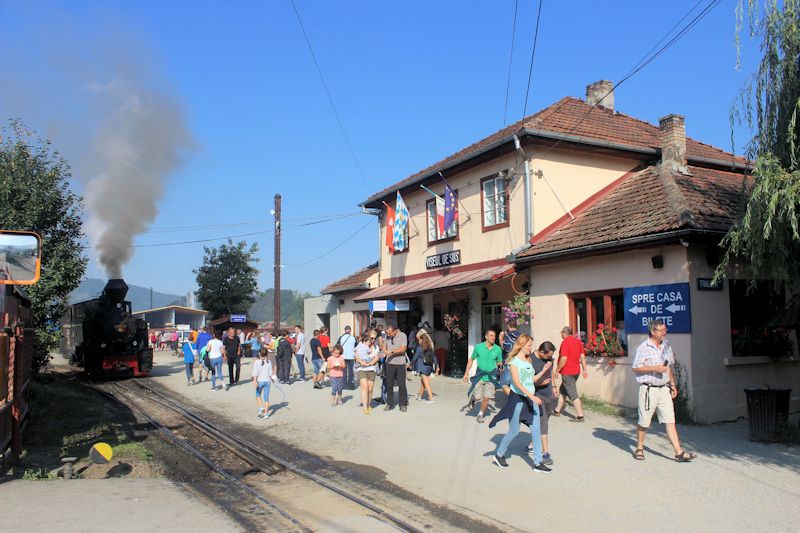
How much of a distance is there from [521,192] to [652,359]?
26.1ft

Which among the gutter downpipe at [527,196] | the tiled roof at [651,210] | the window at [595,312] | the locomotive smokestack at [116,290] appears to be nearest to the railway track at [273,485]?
the window at [595,312]

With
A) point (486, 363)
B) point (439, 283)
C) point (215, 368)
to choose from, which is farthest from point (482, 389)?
point (215, 368)

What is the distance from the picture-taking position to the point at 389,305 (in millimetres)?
19422

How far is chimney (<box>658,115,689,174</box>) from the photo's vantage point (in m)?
14.4

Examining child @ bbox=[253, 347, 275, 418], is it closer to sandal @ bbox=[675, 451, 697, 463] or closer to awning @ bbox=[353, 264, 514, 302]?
awning @ bbox=[353, 264, 514, 302]

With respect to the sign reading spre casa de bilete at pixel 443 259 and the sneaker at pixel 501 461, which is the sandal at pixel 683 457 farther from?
the sign reading spre casa de bilete at pixel 443 259

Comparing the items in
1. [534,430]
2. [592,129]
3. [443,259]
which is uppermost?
[592,129]

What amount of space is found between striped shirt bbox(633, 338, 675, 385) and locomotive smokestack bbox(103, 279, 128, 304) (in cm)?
1885

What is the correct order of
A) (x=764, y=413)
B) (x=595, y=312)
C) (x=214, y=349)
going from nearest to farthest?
(x=764, y=413), (x=595, y=312), (x=214, y=349)

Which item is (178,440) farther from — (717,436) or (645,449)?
(717,436)

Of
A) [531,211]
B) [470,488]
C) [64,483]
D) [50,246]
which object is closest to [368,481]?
[470,488]

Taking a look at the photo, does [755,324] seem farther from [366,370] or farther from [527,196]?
[366,370]

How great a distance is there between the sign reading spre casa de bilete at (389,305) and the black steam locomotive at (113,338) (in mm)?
8413

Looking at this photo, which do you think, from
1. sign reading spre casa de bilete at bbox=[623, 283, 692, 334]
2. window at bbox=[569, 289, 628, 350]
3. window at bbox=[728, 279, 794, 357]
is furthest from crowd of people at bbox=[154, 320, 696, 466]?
window at bbox=[728, 279, 794, 357]
